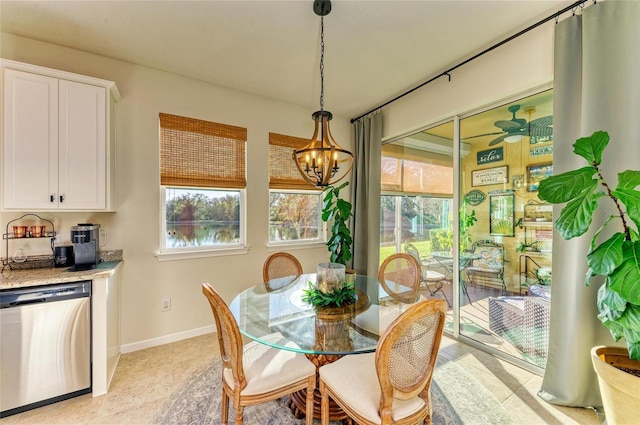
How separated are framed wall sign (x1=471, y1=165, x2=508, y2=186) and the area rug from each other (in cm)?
187

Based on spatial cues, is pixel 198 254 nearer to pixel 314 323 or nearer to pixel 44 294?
pixel 44 294

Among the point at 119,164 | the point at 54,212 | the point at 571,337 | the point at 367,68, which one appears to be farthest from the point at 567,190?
the point at 54,212

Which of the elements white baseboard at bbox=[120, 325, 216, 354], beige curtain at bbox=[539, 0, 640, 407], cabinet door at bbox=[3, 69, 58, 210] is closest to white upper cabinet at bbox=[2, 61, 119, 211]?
cabinet door at bbox=[3, 69, 58, 210]

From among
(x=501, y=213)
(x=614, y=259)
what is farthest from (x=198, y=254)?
(x=614, y=259)

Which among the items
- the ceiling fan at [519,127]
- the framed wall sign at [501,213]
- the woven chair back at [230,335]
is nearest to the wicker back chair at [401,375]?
the woven chair back at [230,335]

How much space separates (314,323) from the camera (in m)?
1.72

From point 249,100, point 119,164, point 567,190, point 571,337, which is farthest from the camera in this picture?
point 249,100

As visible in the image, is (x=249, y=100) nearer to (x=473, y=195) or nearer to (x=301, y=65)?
(x=301, y=65)

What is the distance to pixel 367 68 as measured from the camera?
282 centimetres

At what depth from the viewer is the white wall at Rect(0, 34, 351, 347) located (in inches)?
98.0

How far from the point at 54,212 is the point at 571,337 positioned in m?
4.34

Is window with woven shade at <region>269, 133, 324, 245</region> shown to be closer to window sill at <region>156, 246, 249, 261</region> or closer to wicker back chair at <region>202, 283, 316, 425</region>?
window sill at <region>156, 246, 249, 261</region>

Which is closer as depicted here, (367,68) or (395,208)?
(367,68)

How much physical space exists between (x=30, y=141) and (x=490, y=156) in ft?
13.7
